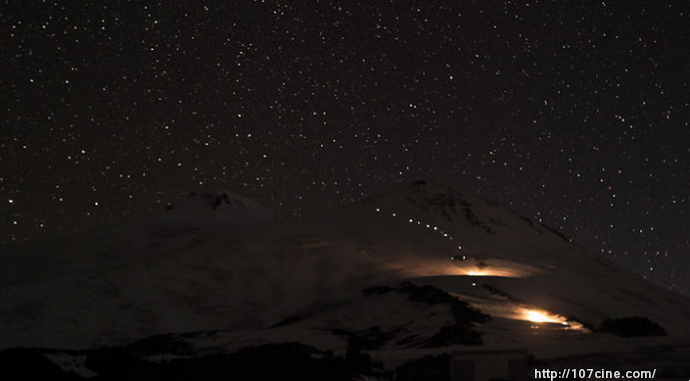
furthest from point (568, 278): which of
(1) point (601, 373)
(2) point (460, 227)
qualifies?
(1) point (601, 373)

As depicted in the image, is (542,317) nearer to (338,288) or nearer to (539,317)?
(539,317)

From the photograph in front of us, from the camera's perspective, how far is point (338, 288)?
96812mm

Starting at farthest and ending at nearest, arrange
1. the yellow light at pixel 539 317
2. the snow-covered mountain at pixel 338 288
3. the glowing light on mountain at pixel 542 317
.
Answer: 1. the glowing light on mountain at pixel 542 317
2. the yellow light at pixel 539 317
3. the snow-covered mountain at pixel 338 288

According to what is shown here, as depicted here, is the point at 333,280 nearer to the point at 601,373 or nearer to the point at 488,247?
the point at 488,247

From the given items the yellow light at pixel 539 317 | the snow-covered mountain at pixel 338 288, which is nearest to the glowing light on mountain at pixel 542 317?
the yellow light at pixel 539 317

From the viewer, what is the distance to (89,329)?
87.4m

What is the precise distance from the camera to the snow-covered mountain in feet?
203

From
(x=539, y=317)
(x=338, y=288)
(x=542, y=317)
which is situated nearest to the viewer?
(x=539, y=317)

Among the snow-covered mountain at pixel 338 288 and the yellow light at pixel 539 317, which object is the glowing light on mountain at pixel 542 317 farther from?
the snow-covered mountain at pixel 338 288

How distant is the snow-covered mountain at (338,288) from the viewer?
6175cm

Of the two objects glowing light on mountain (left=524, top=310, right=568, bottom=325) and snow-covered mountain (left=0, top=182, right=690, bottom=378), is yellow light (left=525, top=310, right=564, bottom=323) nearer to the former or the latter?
glowing light on mountain (left=524, top=310, right=568, bottom=325)

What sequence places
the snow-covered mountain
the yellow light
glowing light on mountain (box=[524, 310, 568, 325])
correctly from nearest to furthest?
the snow-covered mountain < the yellow light < glowing light on mountain (box=[524, 310, 568, 325])

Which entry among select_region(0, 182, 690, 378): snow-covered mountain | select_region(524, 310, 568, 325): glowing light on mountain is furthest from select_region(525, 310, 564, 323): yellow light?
select_region(0, 182, 690, 378): snow-covered mountain

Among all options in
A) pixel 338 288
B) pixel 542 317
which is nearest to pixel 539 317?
pixel 542 317
